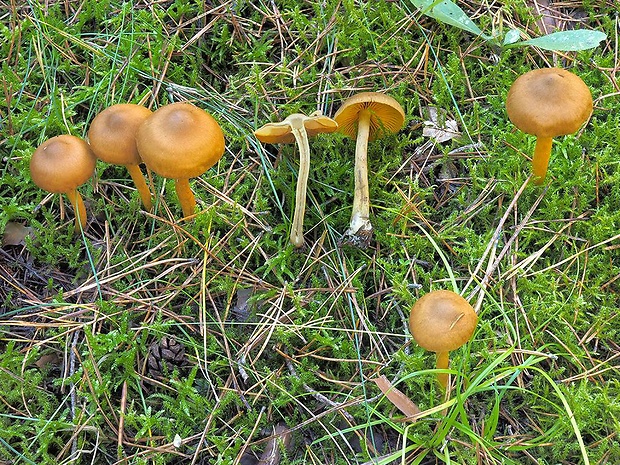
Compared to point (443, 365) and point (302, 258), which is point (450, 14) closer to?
point (302, 258)

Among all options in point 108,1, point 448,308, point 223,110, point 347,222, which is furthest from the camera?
point 108,1

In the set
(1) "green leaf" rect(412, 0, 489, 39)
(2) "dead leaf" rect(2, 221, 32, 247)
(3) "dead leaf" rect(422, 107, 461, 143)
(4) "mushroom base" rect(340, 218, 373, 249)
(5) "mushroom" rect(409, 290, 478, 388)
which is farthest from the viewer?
(1) "green leaf" rect(412, 0, 489, 39)

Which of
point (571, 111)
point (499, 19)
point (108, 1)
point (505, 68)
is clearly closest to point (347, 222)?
point (571, 111)

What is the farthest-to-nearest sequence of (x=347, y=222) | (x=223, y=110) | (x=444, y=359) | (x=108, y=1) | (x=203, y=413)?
1. (x=108, y=1)
2. (x=223, y=110)
3. (x=347, y=222)
4. (x=203, y=413)
5. (x=444, y=359)

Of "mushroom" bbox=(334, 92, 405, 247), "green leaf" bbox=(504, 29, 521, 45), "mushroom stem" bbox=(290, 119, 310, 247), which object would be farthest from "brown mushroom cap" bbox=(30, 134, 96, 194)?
"green leaf" bbox=(504, 29, 521, 45)

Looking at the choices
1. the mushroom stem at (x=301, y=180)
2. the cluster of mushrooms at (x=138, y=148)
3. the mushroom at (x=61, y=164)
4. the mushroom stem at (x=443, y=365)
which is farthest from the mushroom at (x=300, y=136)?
the mushroom stem at (x=443, y=365)

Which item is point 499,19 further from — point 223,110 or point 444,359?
point 444,359

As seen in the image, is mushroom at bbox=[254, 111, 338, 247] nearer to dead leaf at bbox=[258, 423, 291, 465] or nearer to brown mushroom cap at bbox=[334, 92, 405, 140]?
brown mushroom cap at bbox=[334, 92, 405, 140]
